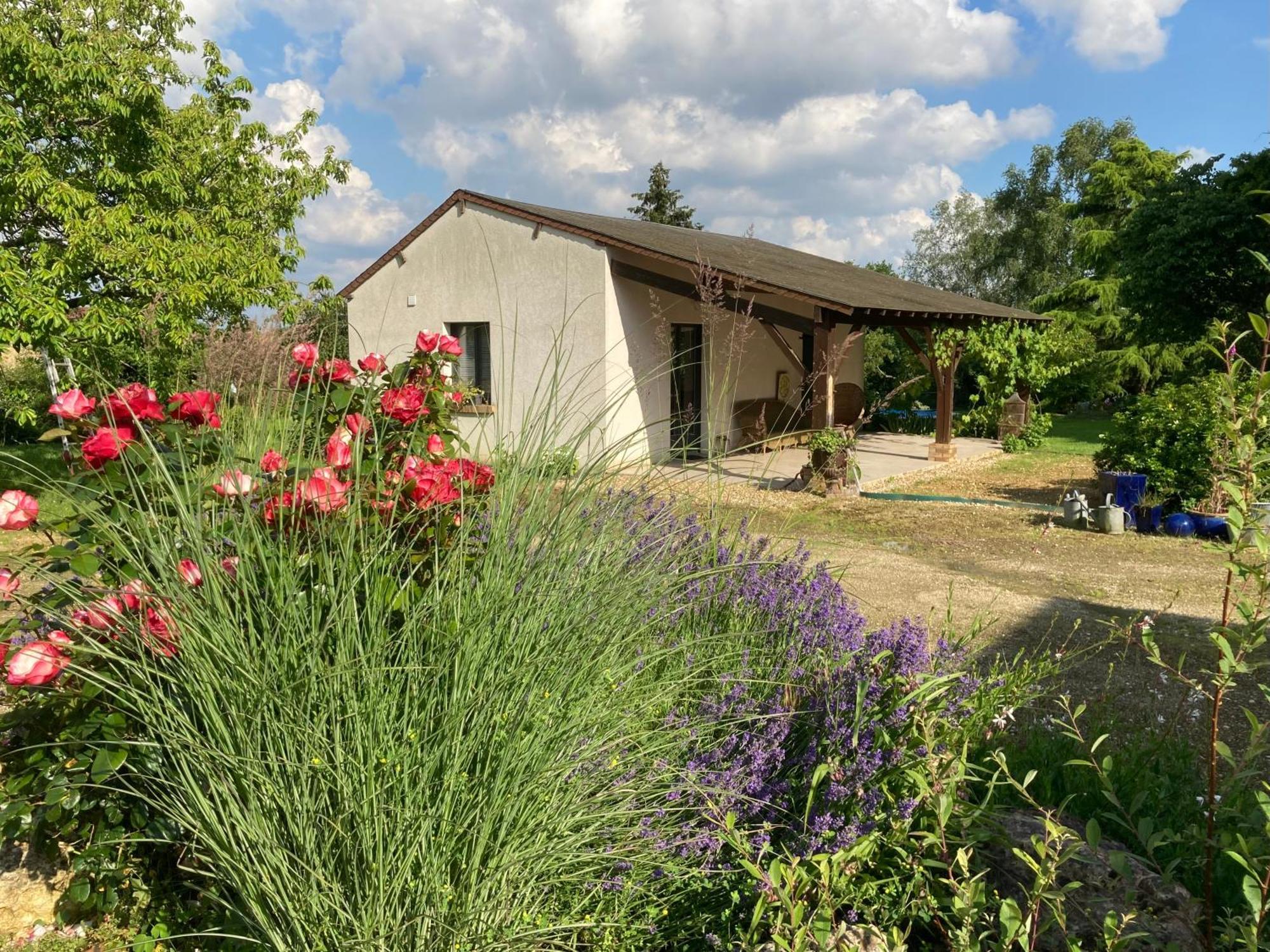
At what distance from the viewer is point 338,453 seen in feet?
6.32

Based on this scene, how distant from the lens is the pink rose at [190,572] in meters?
1.60

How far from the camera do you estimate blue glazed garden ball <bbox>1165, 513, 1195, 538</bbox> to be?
7758mm

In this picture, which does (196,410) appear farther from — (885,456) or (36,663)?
(885,456)

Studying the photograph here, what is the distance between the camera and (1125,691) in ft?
12.3

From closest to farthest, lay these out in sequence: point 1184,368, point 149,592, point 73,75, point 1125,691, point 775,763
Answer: point 149,592 < point 775,763 < point 1125,691 < point 73,75 < point 1184,368

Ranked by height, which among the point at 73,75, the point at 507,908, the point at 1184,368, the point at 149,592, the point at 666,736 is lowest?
the point at 507,908

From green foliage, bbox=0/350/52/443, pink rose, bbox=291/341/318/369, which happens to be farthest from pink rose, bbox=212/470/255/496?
green foliage, bbox=0/350/52/443

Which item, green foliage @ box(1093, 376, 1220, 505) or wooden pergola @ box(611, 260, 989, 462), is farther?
wooden pergola @ box(611, 260, 989, 462)

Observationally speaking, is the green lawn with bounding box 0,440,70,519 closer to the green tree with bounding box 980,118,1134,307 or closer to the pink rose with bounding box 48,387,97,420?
the pink rose with bounding box 48,387,97,420

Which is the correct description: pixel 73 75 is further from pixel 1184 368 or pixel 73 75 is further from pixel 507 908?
pixel 1184 368

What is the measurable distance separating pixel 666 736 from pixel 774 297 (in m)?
13.2

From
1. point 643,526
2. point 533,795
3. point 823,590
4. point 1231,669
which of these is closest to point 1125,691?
point 823,590

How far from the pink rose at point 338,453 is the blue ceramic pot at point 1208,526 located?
8200 mm

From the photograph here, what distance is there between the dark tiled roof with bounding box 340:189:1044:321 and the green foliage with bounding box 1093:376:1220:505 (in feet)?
10.7
